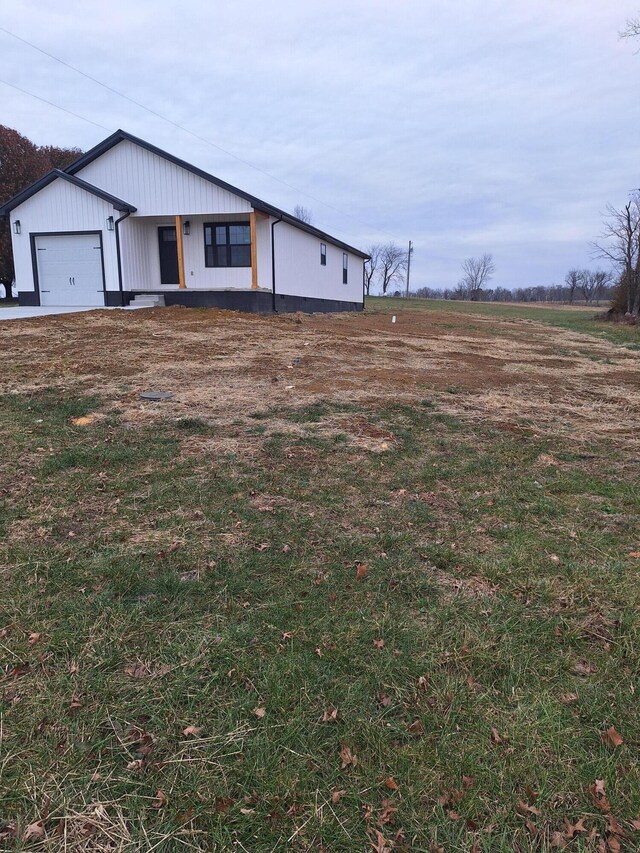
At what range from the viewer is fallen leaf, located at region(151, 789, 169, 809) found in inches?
67.9

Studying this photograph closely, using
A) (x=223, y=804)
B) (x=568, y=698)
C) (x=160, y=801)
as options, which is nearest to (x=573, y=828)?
(x=568, y=698)

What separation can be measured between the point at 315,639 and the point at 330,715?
43cm

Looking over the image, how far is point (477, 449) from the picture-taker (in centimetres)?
530

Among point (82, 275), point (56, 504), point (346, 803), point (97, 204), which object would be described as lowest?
point (346, 803)

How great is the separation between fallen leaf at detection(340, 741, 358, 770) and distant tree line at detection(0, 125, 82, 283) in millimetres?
34139

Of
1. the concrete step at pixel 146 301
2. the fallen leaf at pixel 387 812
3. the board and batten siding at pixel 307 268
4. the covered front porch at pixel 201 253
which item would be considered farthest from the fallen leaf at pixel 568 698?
the board and batten siding at pixel 307 268

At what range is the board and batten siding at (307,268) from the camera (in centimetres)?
2044

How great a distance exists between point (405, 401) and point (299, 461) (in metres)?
2.89

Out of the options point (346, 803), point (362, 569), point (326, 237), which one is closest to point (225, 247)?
point (326, 237)

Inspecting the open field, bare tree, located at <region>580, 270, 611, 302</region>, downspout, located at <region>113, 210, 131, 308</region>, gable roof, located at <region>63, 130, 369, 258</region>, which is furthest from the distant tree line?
bare tree, located at <region>580, 270, 611, 302</region>

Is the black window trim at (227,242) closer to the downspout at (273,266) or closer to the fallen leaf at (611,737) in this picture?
the downspout at (273,266)

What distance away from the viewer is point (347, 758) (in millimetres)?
1892

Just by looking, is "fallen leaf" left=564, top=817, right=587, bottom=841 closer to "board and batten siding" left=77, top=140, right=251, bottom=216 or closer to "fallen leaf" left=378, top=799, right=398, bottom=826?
"fallen leaf" left=378, top=799, right=398, bottom=826

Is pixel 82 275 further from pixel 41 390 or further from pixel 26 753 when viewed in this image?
pixel 26 753
